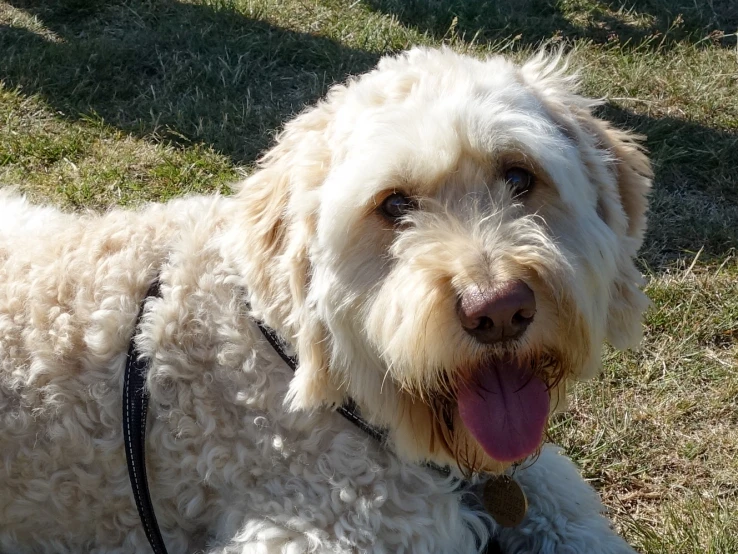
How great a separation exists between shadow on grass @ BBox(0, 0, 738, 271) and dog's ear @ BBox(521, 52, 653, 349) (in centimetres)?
185

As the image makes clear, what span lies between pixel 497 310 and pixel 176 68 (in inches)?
174

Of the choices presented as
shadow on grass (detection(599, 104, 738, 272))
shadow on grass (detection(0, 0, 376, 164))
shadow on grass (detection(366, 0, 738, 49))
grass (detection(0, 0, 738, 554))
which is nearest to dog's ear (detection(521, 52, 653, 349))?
grass (detection(0, 0, 738, 554))

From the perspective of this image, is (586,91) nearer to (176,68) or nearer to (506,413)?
(176,68)

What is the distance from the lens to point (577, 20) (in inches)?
254

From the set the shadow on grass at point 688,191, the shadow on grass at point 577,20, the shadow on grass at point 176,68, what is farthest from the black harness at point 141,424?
the shadow on grass at point 577,20

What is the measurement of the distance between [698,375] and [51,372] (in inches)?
113

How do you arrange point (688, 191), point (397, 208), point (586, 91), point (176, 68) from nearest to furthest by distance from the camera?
point (397, 208) → point (688, 191) → point (586, 91) → point (176, 68)

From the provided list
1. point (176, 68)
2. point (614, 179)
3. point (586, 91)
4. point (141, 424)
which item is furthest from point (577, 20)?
point (141, 424)

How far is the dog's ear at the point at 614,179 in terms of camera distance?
7.89 ft

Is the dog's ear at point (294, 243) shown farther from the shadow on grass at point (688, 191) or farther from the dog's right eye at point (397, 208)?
the shadow on grass at point (688, 191)

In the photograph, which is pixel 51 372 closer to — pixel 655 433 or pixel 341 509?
pixel 341 509

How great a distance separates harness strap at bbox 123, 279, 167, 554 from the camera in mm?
2379

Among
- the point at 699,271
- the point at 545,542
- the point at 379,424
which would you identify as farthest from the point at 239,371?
the point at 699,271

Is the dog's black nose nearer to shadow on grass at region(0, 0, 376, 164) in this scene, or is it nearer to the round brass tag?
the round brass tag
